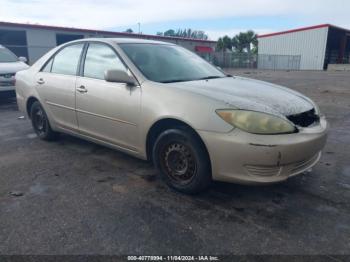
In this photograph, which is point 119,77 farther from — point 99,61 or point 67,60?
point 67,60

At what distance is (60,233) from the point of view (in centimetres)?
247

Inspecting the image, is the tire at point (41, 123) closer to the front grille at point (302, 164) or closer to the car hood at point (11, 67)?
the front grille at point (302, 164)

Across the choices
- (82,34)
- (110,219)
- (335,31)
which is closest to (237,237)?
(110,219)

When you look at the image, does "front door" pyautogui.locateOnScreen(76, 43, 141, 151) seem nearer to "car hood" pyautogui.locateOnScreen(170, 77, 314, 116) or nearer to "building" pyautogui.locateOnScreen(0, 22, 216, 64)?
"car hood" pyautogui.locateOnScreen(170, 77, 314, 116)

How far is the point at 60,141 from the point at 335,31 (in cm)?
4166

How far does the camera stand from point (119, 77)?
10.8 feet

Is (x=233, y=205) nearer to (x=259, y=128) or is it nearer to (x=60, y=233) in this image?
(x=259, y=128)

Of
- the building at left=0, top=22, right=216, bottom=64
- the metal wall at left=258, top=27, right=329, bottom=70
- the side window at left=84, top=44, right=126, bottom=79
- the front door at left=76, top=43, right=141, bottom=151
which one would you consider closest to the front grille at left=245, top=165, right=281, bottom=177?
the front door at left=76, top=43, right=141, bottom=151

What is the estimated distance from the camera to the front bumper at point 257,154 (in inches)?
103

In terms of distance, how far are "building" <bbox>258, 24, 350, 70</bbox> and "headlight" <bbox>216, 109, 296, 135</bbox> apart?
35147 mm

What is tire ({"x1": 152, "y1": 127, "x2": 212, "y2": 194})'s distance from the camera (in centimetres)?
288

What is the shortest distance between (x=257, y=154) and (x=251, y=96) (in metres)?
0.68

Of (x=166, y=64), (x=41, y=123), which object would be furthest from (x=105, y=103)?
(x=41, y=123)

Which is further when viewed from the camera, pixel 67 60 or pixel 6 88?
pixel 6 88
